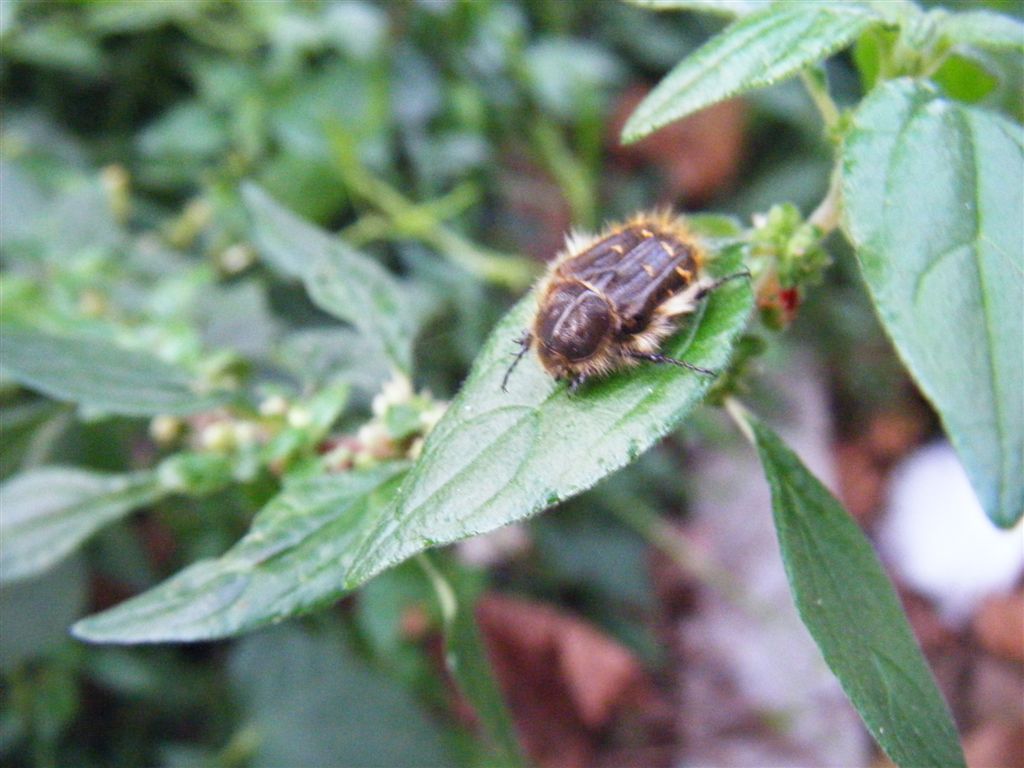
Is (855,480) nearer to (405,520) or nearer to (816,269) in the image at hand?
(816,269)

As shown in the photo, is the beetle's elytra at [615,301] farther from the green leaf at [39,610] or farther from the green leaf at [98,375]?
the green leaf at [39,610]

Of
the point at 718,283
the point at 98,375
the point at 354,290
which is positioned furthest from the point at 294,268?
the point at 718,283

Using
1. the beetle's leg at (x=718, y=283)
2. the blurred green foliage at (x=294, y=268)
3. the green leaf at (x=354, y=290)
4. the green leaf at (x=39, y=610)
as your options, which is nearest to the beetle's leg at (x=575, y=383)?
the beetle's leg at (x=718, y=283)

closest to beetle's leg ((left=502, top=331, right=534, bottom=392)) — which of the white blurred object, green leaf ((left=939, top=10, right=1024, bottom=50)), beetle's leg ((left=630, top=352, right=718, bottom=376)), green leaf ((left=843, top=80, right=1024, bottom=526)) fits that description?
beetle's leg ((left=630, top=352, right=718, bottom=376))

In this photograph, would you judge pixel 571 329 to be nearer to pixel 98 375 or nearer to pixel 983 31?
pixel 983 31

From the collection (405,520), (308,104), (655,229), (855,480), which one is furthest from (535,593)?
(405,520)
